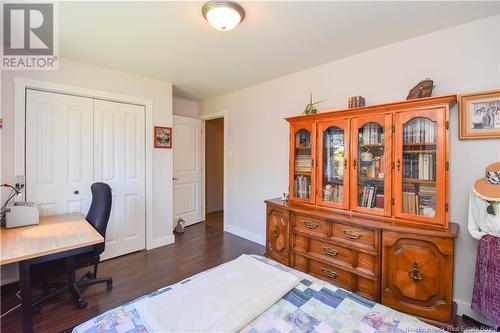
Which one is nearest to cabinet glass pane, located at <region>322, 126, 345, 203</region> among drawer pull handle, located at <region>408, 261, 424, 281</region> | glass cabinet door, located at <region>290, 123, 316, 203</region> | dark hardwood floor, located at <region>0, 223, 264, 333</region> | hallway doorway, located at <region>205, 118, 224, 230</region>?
glass cabinet door, located at <region>290, 123, 316, 203</region>

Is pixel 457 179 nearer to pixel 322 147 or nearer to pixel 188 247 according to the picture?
pixel 322 147

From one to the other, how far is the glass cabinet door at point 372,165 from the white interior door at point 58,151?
307cm

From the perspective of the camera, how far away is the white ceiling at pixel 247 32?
1.77 meters

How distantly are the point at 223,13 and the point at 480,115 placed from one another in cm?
217

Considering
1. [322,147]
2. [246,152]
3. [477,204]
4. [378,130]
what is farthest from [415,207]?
[246,152]

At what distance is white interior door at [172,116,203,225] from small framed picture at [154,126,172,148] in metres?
0.67

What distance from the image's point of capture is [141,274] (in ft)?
8.80

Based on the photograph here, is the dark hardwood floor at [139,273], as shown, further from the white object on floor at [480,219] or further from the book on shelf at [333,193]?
the white object on floor at [480,219]

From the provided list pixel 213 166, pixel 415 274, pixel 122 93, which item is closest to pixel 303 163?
pixel 415 274

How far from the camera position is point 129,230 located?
3238 millimetres

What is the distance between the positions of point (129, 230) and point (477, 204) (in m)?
3.74

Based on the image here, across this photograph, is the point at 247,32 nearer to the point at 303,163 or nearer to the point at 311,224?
the point at 303,163

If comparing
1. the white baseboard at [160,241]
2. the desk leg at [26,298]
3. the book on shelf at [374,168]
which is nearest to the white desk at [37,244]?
the desk leg at [26,298]

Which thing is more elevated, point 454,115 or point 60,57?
point 60,57
